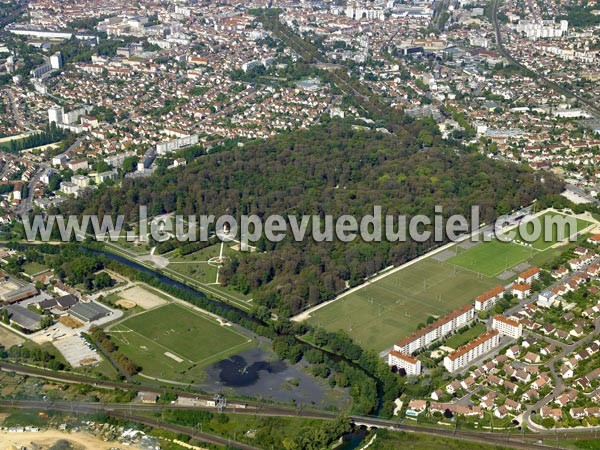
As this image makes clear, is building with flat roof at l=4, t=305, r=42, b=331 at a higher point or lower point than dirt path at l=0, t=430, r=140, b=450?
higher

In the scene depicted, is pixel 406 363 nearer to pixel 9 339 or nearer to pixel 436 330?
pixel 436 330

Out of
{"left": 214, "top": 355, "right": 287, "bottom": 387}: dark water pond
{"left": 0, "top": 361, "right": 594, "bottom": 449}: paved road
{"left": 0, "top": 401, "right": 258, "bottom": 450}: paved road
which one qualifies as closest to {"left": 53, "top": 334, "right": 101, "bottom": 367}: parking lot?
{"left": 0, "top": 361, "right": 594, "bottom": 449}: paved road

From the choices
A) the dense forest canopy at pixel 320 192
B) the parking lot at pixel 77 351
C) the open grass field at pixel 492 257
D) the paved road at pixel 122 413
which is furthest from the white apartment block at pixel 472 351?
the parking lot at pixel 77 351

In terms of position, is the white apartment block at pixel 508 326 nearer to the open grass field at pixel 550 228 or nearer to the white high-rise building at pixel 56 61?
the open grass field at pixel 550 228

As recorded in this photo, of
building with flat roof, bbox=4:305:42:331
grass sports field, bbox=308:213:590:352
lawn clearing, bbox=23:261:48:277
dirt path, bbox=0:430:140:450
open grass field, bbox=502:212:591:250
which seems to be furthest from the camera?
open grass field, bbox=502:212:591:250

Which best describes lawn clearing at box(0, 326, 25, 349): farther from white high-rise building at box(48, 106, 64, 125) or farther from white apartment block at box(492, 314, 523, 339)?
white high-rise building at box(48, 106, 64, 125)

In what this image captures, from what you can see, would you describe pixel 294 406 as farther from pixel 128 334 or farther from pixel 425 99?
pixel 425 99

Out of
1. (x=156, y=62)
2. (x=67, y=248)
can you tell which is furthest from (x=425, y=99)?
(x=67, y=248)
